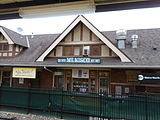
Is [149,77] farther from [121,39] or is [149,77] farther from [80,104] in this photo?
[80,104]

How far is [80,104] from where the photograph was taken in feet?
28.1

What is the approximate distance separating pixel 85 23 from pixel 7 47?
320 inches

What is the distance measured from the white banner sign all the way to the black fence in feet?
9.61

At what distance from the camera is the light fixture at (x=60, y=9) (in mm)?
2312

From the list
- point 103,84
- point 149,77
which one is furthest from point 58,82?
point 149,77

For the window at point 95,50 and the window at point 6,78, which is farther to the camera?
the window at point 6,78

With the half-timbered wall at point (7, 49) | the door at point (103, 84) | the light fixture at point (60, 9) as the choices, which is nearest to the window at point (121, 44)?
the door at point (103, 84)

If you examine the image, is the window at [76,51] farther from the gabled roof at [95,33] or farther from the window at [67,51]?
the gabled roof at [95,33]

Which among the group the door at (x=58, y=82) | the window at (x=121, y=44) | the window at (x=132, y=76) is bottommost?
the door at (x=58, y=82)

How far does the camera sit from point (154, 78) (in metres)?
10.6

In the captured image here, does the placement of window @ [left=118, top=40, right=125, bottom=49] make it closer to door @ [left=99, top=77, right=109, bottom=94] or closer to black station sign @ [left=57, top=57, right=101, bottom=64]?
black station sign @ [left=57, top=57, right=101, bottom=64]

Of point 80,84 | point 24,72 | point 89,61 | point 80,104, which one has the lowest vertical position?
point 80,104

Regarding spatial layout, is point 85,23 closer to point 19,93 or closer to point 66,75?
point 66,75

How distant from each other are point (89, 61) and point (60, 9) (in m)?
9.64
